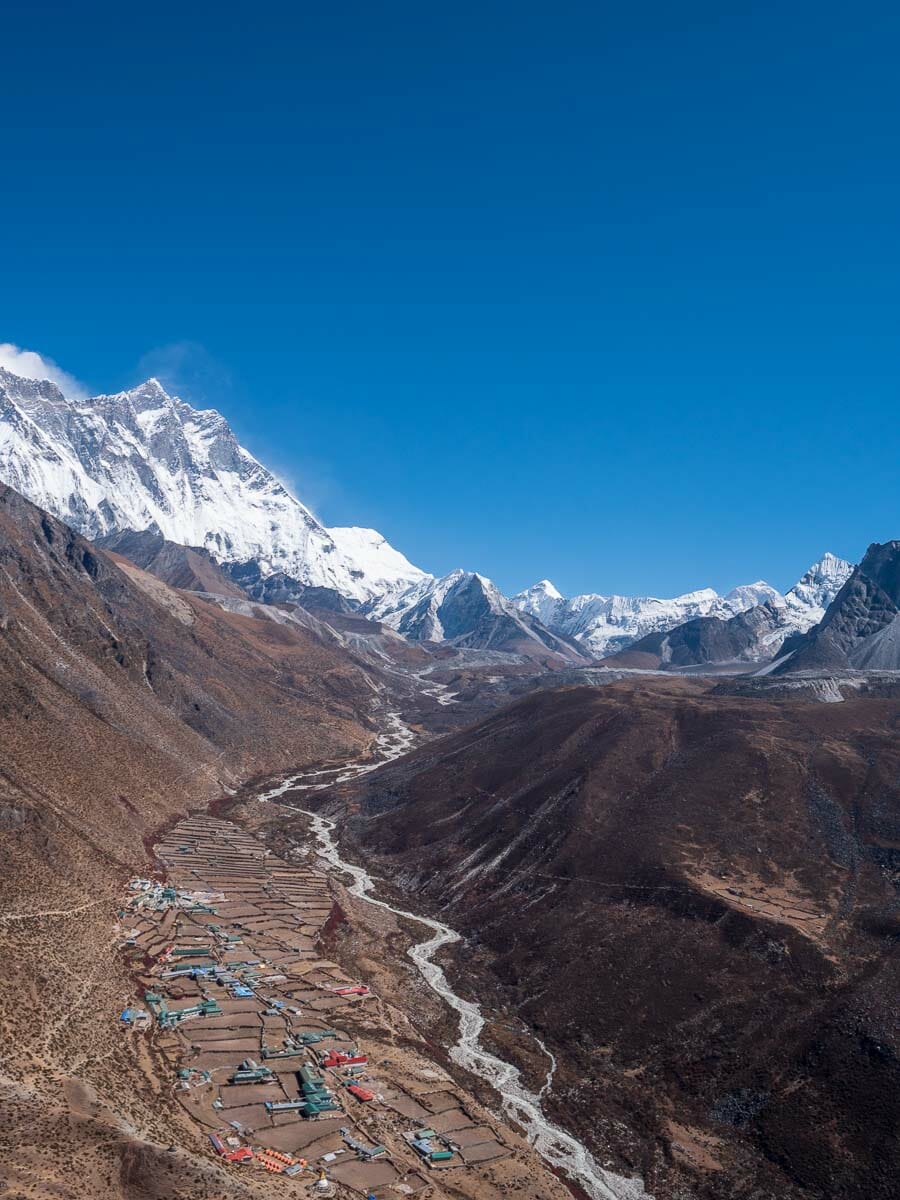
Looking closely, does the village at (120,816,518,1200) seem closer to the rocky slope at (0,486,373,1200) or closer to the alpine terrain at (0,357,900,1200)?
the alpine terrain at (0,357,900,1200)

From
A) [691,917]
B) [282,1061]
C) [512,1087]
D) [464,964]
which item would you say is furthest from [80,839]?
[691,917]

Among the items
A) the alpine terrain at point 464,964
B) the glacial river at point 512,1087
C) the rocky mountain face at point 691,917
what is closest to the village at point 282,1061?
the alpine terrain at point 464,964

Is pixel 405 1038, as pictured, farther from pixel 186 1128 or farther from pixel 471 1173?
pixel 186 1128

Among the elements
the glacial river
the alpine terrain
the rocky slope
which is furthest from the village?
the glacial river

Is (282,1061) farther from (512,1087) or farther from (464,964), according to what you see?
(464,964)

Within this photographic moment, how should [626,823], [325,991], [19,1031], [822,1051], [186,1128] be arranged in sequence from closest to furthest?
[186,1128] < [19,1031] < [822,1051] < [325,991] < [626,823]

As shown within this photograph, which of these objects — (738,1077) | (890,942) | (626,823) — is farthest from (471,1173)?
(626,823)
